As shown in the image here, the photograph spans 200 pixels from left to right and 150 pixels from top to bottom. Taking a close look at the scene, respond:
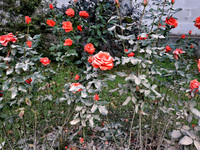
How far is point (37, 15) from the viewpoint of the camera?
16.3ft

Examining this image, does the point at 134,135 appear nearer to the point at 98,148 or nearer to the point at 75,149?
the point at 98,148

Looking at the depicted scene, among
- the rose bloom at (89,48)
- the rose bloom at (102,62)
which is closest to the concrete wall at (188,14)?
the rose bloom at (89,48)

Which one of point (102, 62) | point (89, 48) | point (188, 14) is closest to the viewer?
point (102, 62)

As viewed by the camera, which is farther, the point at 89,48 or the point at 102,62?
the point at 89,48

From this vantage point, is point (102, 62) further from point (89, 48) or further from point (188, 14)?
point (188, 14)

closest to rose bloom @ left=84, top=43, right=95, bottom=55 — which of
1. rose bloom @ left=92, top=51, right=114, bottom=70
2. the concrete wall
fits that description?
rose bloom @ left=92, top=51, right=114, bottom=70

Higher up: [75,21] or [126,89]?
[75,21]

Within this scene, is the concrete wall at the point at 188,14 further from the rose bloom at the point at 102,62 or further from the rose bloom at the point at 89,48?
the rose bloom at the point at 102,62

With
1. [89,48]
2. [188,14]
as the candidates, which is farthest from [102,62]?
[188,14]

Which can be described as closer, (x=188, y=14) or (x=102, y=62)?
(x=102, y=62)

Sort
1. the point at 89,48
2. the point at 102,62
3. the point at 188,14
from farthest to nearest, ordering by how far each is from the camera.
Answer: the point at 188,14 → the point at 89,48 → the point at 102,62

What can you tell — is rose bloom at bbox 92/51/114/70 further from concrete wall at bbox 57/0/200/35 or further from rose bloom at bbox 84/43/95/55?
concrete wall at bbox 57/0/200/35

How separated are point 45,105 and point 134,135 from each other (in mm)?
1412

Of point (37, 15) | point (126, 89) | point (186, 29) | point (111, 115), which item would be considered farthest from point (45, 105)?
point (186, 29)
